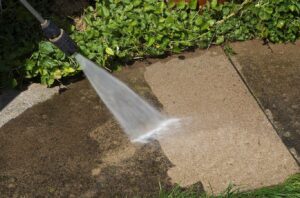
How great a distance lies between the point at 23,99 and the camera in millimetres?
4199

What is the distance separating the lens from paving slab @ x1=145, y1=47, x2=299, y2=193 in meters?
3.70

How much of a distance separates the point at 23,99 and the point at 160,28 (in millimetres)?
1277

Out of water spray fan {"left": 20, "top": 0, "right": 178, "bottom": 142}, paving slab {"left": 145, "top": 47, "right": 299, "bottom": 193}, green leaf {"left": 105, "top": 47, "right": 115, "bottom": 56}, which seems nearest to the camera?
paving slab {"left": 145, "top": 47, "right": 299, "bottom": 193}

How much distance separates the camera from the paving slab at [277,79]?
4.05 meters

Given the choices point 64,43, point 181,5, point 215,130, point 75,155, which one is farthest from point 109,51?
point 215,130

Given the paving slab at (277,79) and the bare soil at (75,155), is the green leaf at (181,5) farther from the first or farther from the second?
the bare soil at (75,155)

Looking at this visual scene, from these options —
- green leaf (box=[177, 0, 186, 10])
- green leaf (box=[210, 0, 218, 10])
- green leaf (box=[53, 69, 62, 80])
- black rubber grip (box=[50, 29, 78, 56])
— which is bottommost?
green leaf (box=[210, 0, 218, 10])

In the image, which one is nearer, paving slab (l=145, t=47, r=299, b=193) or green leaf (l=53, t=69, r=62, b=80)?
paving slab (l=145, t=47, r=299, b=193)

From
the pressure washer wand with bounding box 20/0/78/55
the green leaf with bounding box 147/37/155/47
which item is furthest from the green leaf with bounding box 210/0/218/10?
the pressure washer wand with bounding box 20/0/78/55

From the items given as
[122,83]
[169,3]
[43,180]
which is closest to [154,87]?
[122,83]

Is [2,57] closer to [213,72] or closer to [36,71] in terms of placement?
[36,71]

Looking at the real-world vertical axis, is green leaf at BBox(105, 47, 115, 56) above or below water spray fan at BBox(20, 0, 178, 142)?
above

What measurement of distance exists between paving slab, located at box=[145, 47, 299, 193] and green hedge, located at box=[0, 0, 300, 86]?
0.18 metres

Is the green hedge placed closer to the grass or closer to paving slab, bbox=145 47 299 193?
paving slab, bbox=145 47 299 193
